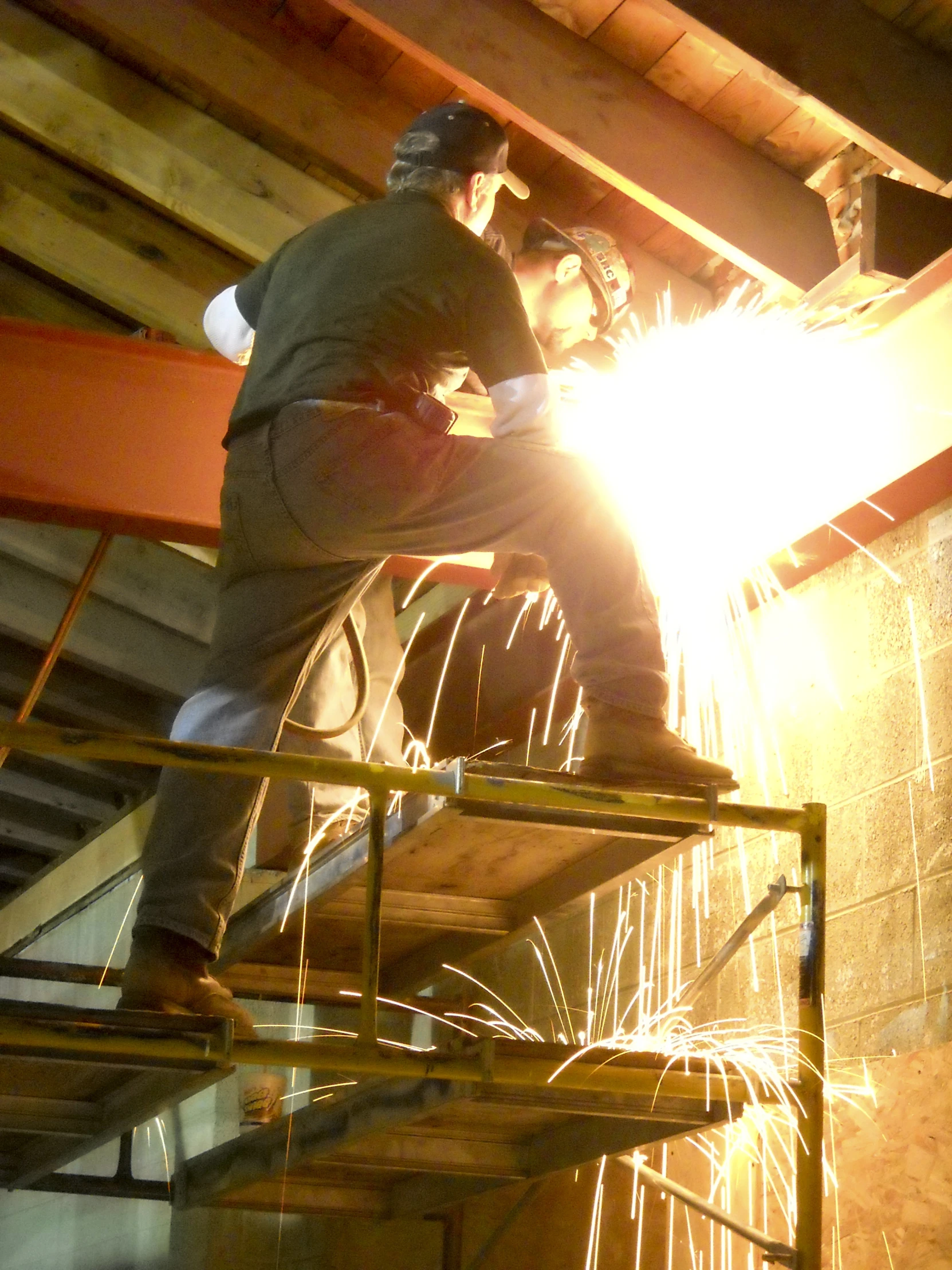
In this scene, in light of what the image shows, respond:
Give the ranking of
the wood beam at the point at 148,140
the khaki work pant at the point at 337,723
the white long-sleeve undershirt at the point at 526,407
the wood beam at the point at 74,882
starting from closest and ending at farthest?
1. the white long-sleeve undershirt at the point at 526,407
2. the khaki work pant at the point at 337,723
3. the wood beam at the point at 148,140
4. the wood beam at the point at 74,882

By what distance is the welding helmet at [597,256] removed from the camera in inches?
152

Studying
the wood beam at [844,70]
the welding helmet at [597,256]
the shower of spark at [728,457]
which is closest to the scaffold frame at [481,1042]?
the shower of spark at [728,457]

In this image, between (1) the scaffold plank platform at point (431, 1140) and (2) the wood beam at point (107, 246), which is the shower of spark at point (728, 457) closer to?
(1) the scaffold plank platform at point (431, 1140)

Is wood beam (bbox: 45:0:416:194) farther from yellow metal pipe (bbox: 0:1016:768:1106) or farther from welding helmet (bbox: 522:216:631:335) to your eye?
yellow metal pipe (bbox: 0:1016:768:1106)

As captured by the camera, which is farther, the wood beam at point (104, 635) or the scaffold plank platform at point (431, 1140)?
the wood beam at point (104, 635)

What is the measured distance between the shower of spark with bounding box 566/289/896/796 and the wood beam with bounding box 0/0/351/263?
1.13 meters

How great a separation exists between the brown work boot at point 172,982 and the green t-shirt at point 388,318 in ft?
3.03

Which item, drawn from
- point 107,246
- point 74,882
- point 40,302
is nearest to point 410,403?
point 107,246

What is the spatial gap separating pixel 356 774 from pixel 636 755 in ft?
1.57

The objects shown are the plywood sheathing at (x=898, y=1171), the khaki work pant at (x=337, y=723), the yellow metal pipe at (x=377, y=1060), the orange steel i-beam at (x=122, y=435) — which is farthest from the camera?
the orange steel i-beam at (x=122, y=435)

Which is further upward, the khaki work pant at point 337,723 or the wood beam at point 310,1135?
the khaki work pant at point 337,723

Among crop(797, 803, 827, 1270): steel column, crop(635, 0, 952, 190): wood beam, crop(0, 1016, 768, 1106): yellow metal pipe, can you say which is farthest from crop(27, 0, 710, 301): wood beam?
crop(0, 1016, 768, 1106): yellow metal pipe

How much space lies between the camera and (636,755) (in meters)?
2.71

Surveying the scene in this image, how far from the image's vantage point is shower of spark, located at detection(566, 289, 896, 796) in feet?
12.0
